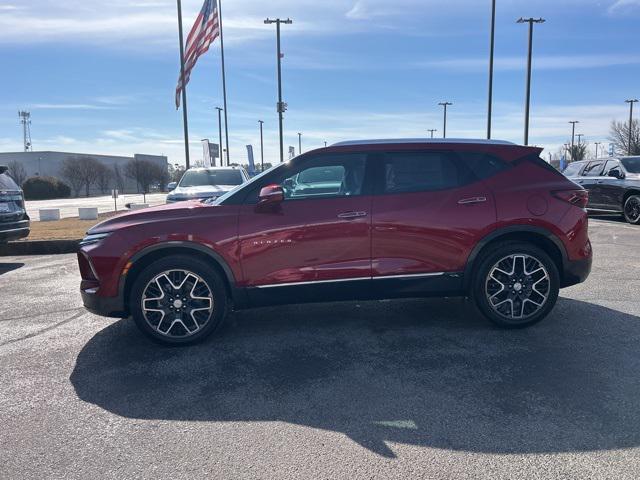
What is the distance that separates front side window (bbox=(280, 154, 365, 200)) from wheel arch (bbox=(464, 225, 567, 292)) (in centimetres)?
127

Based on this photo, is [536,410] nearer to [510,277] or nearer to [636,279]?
[510,277]

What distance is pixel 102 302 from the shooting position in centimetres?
435

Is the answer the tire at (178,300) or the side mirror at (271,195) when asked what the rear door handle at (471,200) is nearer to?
the side mirror at (271,195)

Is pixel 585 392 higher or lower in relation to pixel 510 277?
lower

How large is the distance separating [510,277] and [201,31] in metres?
17.2

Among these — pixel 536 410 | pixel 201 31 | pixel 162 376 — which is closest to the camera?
pixel 536 410

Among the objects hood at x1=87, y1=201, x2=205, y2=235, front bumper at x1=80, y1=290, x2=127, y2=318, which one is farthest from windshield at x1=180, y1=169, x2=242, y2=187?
front bumper at x1=80, y1=290, x2=127, y2=318

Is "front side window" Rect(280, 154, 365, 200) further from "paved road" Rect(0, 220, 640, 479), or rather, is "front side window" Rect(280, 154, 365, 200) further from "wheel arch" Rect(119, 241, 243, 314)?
"paved road" Rect(0, 220, 640, 479)

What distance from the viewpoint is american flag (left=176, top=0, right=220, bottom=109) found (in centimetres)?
1819

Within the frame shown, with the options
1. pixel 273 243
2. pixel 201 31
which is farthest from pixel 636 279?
pixel 201 31

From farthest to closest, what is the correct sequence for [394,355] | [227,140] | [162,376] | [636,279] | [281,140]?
[227,140] < [281,140] < [636,279] < [394,355] < [162,376]

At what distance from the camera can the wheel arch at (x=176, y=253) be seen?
4.32 metres

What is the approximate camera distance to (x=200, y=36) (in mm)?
18375

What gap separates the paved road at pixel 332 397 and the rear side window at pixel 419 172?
141cm
